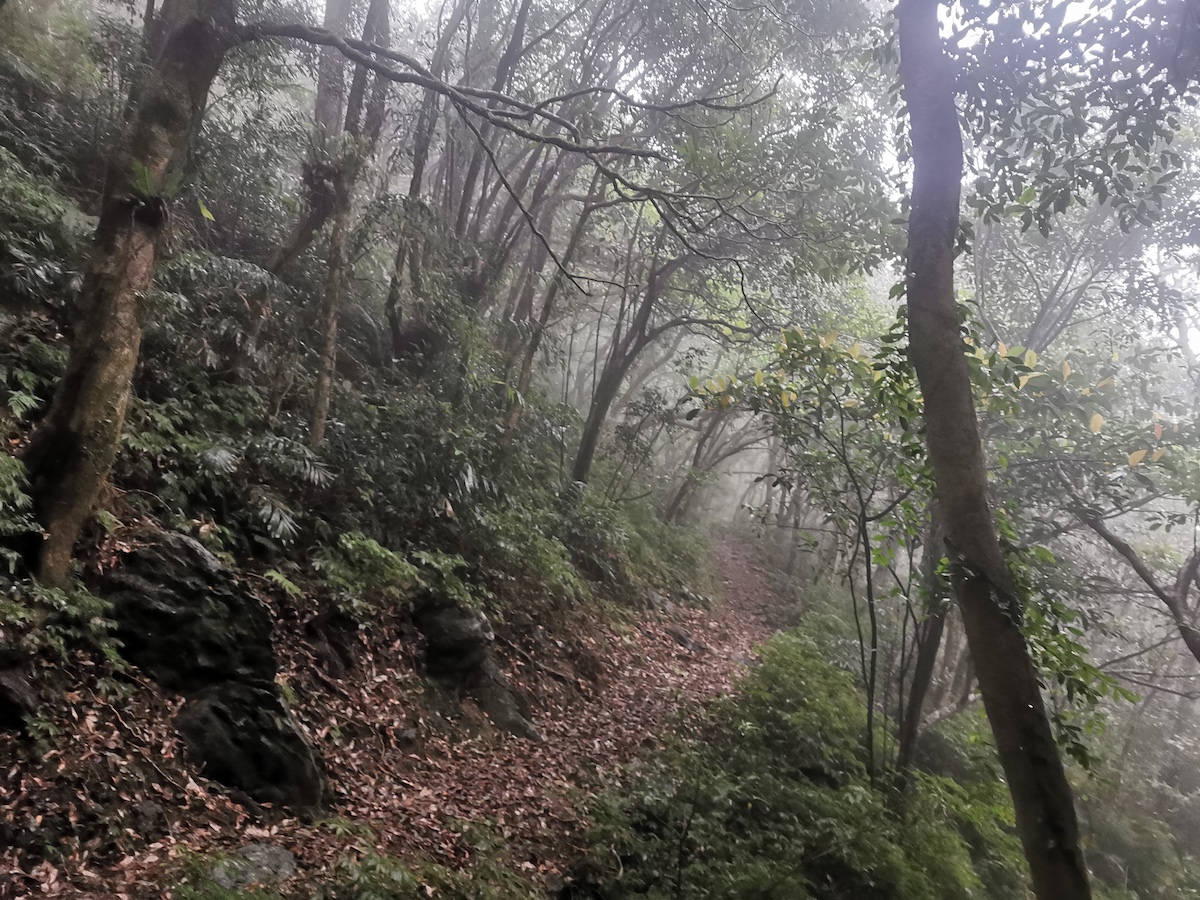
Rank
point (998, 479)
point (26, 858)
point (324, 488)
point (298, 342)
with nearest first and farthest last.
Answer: point (26, 858), point (324, 488), point (298, 342), point (998, 479)

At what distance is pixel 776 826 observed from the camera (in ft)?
19.1

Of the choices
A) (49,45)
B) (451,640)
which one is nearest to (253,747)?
(451,640)

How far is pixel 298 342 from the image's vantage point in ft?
24.5

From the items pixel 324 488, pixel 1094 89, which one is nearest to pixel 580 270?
pixel 324 488

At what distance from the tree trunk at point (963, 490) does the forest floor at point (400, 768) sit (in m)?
3.12

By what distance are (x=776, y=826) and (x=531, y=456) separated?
20.0 ft

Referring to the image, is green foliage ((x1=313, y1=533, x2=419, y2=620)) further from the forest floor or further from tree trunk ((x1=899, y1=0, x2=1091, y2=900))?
tree trunk ((x1=899, y1=0, x2=1091, y2=900))

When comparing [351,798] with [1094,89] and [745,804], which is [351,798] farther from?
[1094,89]

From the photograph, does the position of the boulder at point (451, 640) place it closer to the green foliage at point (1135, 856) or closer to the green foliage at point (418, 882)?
the green foliage at point (418, 882)

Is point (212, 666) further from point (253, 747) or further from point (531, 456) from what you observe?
point (531, 456)

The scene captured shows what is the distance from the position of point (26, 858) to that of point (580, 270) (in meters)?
16.4

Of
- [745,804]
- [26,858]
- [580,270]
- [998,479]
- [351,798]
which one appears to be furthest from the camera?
[580,270]

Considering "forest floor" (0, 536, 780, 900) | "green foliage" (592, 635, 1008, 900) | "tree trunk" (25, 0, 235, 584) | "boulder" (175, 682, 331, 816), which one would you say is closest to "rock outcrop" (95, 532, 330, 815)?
"boulder" (175, 682, 331, 816)

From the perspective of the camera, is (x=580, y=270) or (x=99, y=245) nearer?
(x=99, y=245)
